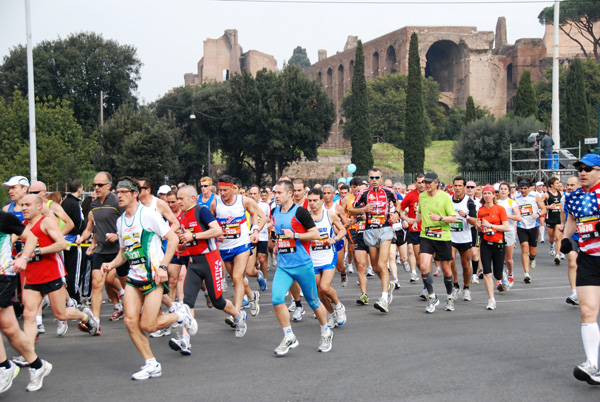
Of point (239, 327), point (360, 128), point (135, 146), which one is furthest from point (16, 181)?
point (360, 128)

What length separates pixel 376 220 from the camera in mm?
10188

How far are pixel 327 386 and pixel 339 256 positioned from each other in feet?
22.9

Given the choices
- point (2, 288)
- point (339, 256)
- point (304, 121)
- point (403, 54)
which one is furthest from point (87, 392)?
point (403, 54)

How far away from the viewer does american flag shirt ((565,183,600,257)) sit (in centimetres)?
604

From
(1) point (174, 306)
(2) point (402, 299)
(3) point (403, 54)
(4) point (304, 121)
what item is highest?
(3) point (403, 54)

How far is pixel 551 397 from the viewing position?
5.49 metres

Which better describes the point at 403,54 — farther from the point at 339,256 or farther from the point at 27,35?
the point at 339,256

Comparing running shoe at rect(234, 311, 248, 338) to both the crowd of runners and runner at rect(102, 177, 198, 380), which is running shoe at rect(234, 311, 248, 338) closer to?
the crowd of runners

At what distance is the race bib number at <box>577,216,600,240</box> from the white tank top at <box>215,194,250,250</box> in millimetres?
4812

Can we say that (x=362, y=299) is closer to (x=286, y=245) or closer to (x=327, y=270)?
(x=327, y=270)

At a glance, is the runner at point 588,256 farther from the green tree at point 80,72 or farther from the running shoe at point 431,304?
the green tree at point 80,72

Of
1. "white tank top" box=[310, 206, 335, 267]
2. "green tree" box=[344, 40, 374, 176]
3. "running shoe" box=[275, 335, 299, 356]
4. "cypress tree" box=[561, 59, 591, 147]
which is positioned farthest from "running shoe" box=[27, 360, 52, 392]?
"cypress tree" box=[561, 59, 591, 147]

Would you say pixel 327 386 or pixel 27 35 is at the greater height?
pixel 27 35

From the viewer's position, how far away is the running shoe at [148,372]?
6262 millimetres
